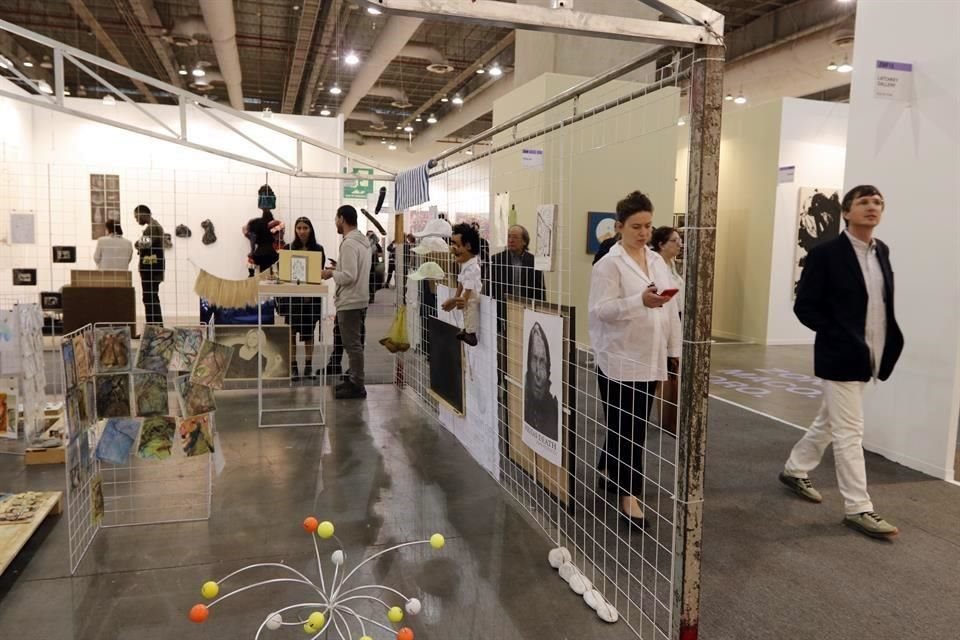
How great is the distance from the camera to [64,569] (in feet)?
8.75

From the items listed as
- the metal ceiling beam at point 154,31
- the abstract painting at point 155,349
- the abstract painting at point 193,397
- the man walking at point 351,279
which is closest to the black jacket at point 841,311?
the abstract painting at point 193,397

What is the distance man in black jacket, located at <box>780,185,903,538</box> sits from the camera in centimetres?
303

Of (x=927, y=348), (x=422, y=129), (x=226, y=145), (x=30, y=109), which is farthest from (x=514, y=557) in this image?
(x=422, y=129)

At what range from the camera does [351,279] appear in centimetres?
523

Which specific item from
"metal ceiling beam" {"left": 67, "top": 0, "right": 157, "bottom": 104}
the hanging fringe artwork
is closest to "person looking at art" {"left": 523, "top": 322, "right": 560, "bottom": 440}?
the hanging fringe artwork

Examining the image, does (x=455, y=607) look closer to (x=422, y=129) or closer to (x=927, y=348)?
(x=927, y=348)

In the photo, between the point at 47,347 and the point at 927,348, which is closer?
the point at 927,348

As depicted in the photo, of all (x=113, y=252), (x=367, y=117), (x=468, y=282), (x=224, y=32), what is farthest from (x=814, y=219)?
(x=367, y=117)

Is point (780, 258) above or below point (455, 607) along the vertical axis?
above

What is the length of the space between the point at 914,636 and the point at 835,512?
1069 mm

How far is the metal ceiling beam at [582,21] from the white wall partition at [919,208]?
2839 mm

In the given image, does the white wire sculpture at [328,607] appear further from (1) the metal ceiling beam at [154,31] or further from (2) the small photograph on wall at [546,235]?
(1) the metal ceiling beam at [154,31]

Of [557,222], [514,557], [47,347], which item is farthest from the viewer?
[47,347]

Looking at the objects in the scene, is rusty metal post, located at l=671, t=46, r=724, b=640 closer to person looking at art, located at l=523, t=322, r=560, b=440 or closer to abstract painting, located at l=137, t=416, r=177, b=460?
person looking at art, located at l=523, t=322, r=560, b=440
